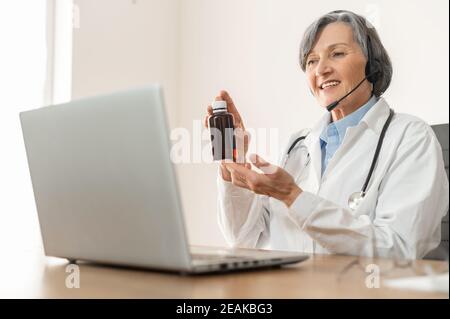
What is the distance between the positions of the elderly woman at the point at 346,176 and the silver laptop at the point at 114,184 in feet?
1.19

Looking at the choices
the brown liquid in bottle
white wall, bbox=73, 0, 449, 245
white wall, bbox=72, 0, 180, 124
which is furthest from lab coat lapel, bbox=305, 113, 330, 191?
white wall, bbox=72, 0, 180, 124

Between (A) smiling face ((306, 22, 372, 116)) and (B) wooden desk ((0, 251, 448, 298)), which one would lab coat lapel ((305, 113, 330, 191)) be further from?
(B) wooden desk ((0, 251, 448, 298))

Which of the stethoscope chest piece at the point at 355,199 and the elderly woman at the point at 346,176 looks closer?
the elderly woman at the point at 346,176

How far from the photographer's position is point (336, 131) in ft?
5.33

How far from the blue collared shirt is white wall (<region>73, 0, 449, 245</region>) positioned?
0.53m

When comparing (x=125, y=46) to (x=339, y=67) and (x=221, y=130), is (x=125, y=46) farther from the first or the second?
(x=221, y=130)

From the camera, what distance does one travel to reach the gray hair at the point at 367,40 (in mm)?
1571

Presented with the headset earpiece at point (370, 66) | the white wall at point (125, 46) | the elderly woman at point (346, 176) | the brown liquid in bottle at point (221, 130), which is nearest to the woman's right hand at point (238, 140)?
the elderly woman at point (346, 176)

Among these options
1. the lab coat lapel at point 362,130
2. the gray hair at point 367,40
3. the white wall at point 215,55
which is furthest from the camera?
the white wall at point 215,55

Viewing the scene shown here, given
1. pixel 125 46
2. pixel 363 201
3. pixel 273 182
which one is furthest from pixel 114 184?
pixel 125 46

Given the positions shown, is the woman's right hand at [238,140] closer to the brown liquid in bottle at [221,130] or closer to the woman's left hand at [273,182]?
the brown liquid in bottle at [221,130]

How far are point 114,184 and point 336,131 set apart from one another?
1.02 metres
